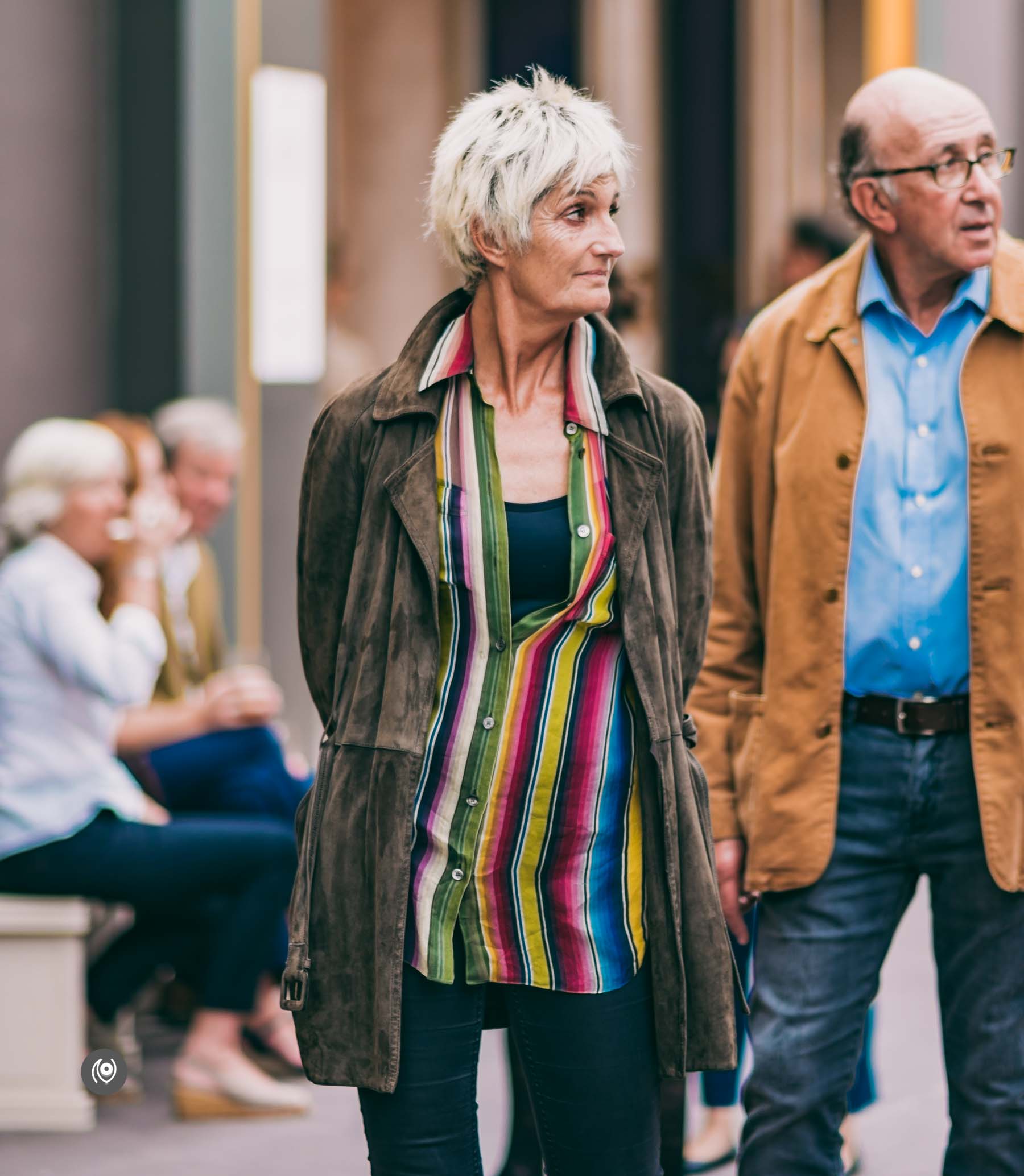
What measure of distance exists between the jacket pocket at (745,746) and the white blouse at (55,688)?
5.98ft

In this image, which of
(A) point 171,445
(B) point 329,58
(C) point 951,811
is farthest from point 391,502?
(B) point 329,58

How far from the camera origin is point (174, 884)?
4.92m

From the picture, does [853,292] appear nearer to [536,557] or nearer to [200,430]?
[536,557]

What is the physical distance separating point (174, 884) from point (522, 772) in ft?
7.89

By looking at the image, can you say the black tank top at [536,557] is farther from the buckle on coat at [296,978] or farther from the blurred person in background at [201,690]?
the blurred person in background at [201,690]

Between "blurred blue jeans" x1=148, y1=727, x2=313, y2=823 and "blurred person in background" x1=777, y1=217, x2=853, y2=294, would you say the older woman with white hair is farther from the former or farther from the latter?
"blurred person in background" x1=777, y1=217, x2=853, y2=294

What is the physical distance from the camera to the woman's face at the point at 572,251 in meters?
2.72

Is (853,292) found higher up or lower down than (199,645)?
higher up

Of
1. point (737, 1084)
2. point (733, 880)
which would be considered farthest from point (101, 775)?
point (733, 880)

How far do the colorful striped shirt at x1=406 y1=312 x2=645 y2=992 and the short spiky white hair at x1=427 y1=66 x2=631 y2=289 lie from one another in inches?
13.7

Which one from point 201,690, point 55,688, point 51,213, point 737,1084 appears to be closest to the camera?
point 737,1084

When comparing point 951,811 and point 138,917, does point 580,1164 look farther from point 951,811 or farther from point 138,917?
point 138,917

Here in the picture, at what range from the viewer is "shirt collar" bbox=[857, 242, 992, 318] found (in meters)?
3.27

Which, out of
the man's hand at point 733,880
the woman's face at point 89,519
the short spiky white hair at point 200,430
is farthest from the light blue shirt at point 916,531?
the short spiky white hair at point 200,430
